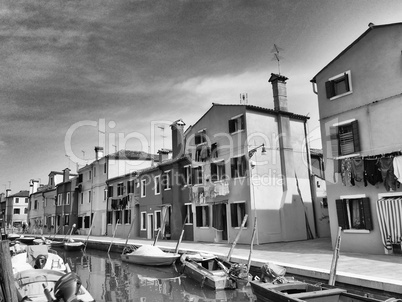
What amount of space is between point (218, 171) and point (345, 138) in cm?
995

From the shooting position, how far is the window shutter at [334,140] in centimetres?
1675

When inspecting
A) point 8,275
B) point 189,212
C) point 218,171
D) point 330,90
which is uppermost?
point 330,90

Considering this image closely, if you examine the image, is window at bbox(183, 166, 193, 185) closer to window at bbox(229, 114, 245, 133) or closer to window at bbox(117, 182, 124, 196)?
window at bbox(229, 114, 245, 133)

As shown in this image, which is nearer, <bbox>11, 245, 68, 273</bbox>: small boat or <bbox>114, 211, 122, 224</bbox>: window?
<bbox>11, 245, 68, 273</bbox>: small boat

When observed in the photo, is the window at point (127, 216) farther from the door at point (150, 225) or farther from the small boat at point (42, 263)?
the small boat at point (42, 263)

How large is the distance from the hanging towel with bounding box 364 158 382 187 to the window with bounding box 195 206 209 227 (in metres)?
12.6

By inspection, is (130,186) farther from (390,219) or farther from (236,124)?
(390,219)

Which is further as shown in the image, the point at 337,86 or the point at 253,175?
the point at 253,175

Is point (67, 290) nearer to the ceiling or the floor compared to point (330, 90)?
nearer to the floor

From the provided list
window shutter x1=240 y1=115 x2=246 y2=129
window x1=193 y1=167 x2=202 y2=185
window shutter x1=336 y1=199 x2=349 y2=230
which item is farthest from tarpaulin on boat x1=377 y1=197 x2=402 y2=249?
window x1=193 y1=167 x2=202 y2=185

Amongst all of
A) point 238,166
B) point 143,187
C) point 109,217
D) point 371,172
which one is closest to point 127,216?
point 143,187

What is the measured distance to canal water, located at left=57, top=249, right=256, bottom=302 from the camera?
41.7ft

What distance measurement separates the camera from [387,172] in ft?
45.6

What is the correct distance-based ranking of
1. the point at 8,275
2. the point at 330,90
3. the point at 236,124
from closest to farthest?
the point at 8,275 < the point at 330,90 < the point at 236,124
